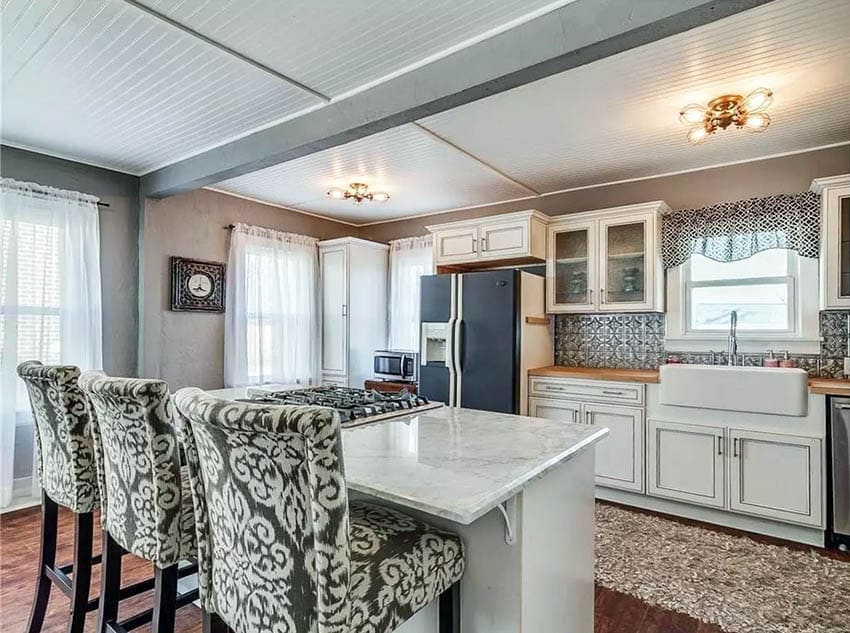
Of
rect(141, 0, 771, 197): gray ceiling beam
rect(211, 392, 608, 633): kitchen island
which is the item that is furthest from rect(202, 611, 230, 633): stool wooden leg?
rect(141, 0, 771, 197): gray ceiling beam

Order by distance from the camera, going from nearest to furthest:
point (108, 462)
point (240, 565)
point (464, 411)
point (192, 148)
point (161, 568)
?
point (240, 565) → point (161, 568) → point (108, 462) → point (464, 411) → point (192, 148)

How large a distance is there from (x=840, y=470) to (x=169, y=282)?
4.77m

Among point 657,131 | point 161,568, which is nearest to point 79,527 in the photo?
point 161,568

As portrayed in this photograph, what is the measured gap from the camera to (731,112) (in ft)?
8.31

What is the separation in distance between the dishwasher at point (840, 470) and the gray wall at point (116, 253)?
4822mm

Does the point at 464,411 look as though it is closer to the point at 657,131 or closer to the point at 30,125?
the point at 657,131

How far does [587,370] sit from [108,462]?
3.27 meters

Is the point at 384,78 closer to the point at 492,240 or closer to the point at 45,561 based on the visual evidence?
the point at 492,240

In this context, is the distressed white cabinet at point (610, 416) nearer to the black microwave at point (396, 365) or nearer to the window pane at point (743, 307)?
the window pane at point (743, 307)

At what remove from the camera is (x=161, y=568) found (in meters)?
1.44

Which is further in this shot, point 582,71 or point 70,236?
point 70,236

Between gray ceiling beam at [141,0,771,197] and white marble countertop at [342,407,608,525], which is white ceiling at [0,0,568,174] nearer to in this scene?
gray ceiling beam at [141,0,771,197]

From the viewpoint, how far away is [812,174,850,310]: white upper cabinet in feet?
9.57

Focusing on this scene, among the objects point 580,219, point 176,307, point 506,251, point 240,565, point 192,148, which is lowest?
point 240,565
